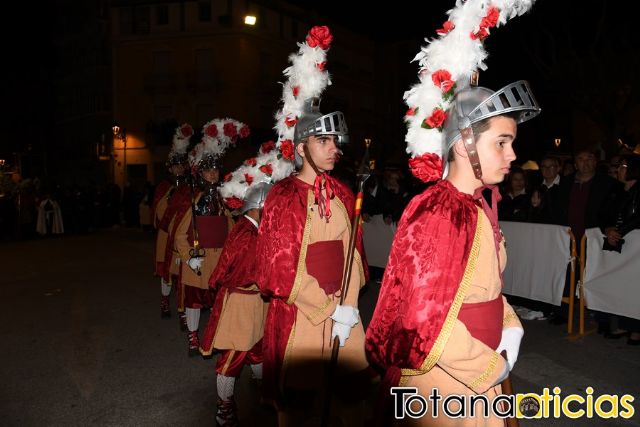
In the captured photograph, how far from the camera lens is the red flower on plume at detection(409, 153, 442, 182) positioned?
2.36m

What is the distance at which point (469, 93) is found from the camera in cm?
220

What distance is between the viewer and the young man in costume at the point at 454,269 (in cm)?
199

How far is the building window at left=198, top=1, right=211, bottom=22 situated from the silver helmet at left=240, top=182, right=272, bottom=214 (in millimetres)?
32225

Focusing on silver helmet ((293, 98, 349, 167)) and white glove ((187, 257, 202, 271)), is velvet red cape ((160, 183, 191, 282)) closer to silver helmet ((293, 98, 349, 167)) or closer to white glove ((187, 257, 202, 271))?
white glove ((187, 257, 202, 271))

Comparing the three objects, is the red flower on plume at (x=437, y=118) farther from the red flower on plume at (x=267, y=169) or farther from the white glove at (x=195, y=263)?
the white glove at (x=195, y=263)

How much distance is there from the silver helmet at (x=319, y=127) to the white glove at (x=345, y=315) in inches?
44.2

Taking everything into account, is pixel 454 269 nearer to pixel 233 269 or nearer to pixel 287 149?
pixel 287 149

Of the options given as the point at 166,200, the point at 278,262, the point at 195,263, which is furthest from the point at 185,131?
the point at 278,262

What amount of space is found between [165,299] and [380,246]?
397cm

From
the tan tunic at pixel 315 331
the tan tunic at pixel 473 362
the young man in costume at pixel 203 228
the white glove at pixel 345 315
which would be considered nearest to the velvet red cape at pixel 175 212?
the young man in costume at pixel 203 228

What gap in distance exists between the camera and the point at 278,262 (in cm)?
313

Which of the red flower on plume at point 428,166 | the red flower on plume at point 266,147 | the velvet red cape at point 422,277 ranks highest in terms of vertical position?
the red flower on plume at point 266,147

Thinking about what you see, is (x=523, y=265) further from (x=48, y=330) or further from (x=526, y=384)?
(x=48, y=330)

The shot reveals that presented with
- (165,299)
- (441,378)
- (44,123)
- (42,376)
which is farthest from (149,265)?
(44,123)
